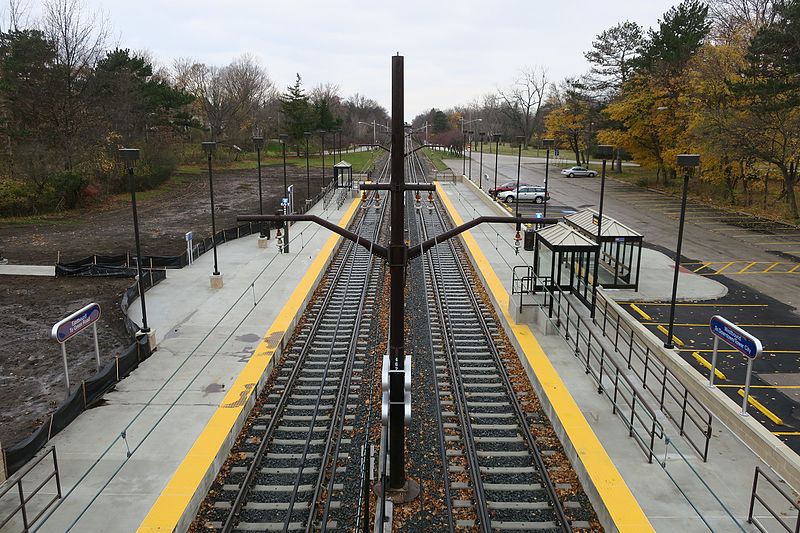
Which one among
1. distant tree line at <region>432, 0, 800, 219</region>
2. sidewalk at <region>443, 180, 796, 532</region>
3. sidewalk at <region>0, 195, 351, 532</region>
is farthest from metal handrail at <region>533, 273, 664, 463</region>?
distant tree line at <region>432, 0, 800, 219</region>

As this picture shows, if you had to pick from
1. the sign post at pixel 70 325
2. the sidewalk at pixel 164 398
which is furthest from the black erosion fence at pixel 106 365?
the sign post at pixel 70 325

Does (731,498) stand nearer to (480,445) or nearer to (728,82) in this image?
(480,445)

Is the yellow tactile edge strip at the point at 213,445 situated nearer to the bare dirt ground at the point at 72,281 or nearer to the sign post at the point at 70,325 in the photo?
the sign post at the point at 70,325

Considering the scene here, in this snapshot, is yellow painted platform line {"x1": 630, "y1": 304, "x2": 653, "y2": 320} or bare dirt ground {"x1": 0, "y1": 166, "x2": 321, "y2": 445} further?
yellow painted platform line {"x1": 630, "y1": 304, "x2": 653, "y2": 320}

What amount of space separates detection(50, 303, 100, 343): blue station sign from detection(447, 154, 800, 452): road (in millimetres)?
14131

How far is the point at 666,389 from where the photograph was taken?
12.4 metres

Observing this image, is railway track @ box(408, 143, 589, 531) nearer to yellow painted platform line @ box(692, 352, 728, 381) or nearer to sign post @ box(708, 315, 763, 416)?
sign post @ box(708, 315, 763, 416)

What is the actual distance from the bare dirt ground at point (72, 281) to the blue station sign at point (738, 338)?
13.7m

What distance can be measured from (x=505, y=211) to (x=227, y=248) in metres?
17.2

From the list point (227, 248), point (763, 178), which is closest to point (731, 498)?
point (227, 248)

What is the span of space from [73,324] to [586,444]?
1051cm

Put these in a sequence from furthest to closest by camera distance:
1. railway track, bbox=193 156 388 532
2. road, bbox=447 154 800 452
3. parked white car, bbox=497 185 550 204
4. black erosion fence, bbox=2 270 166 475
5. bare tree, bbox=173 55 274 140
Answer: bare tree, bbox=173 55 274 140, parked white car, bbox=497 185 550 204, road, bbox=447 154 800 452, black erosion fence, bbox=2 270 166 475, railway track, bbox=193 156 388 532

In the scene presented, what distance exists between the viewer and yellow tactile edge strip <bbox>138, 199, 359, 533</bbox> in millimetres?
8695

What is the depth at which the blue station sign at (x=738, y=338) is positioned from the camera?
422 inches
